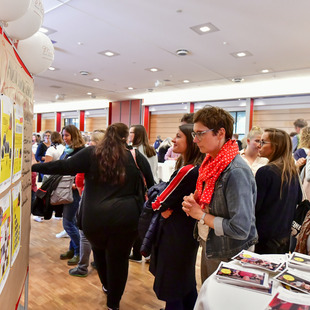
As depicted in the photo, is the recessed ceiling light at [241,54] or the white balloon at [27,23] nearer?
the white balloon at [27,23]

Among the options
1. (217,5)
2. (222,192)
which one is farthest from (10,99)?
(217,5)

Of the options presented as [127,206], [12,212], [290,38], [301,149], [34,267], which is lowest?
[34,267]

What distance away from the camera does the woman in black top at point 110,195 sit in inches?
76.7

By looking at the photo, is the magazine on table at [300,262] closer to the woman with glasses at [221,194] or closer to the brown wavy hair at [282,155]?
the woman with glasses at [221,194]

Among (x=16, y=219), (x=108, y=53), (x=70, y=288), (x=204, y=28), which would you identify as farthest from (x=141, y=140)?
(x=108, y=53)

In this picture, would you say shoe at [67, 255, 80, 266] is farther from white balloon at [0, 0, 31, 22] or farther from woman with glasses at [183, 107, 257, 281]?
white balloon at [0, 0, 31, 22]

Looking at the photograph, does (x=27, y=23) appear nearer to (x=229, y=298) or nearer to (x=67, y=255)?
(x=229, y=298)

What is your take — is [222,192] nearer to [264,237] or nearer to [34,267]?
[264,237]

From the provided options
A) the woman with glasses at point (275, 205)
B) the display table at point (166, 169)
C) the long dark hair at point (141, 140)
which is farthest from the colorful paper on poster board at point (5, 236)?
the display table at point (166, 169)

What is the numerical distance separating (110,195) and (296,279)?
1245 mm

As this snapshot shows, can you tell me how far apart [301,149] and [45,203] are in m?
2.81

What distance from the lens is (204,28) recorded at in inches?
192

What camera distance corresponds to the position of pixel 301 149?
3148 millimetres

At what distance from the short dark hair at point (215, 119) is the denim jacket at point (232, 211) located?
168 mm
